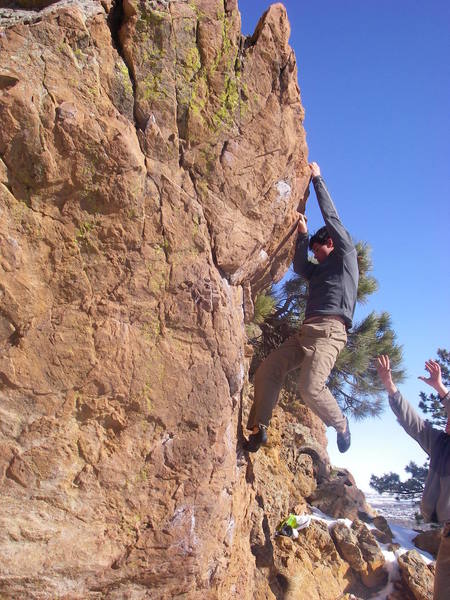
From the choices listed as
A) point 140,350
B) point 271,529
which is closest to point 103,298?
point 140,350

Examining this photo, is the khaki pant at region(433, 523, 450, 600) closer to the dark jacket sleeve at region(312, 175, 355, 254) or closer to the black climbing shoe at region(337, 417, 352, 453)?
the black climbing shoe at region(337, 417, 352, 453)

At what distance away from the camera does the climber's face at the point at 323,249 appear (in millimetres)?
4773

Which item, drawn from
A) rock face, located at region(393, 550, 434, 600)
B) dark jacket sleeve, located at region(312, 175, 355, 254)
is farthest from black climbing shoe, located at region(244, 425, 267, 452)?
rock face, located at region(393, 550, 434, 600)

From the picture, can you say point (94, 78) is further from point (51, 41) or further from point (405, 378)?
point (405, 378)

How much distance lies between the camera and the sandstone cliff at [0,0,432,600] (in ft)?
9.41

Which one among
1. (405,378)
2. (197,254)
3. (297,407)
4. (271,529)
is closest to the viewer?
(197,254)

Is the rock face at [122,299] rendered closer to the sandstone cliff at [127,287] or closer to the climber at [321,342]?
the sandstone cliff at [127,287]

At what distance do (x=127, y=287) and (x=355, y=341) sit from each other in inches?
224

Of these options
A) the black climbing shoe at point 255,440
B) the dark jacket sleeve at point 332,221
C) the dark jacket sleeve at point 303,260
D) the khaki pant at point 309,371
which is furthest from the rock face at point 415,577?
the dark jacket sleeve at point 332,221

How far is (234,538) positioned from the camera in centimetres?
371

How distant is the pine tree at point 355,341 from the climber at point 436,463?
10.5ft

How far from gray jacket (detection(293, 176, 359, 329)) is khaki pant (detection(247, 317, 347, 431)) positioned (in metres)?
0.13

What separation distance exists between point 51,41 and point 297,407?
560 cm

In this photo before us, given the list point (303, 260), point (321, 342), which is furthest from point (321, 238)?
point (321, 342)
